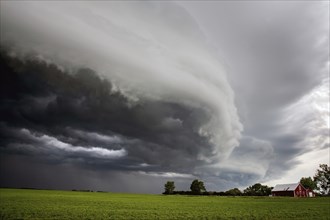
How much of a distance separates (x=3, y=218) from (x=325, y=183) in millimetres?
196185

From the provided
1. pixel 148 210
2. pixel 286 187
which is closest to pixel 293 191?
pixel 286 187

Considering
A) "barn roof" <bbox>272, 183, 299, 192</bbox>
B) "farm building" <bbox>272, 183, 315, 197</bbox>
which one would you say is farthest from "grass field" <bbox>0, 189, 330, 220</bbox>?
"barn roof" <bbox>272, 183, 299, 192</bbox>

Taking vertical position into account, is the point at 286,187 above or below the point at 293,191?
above

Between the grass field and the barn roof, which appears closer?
the grass field

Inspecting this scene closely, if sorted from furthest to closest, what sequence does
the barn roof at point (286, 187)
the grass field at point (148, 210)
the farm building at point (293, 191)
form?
the barn roof at point (286, 187) < the farm building at point (293, 191) < the grass field at point (148, 210)

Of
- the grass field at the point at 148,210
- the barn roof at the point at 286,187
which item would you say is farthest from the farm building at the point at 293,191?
the grass field at the point at 148,210

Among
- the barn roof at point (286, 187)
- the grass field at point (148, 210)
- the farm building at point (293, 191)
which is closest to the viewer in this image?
the grass field at point (148, 210)

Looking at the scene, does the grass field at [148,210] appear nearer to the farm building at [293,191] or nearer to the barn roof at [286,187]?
the farm building at [293,191]

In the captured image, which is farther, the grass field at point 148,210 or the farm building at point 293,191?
the farm building at point 293,191

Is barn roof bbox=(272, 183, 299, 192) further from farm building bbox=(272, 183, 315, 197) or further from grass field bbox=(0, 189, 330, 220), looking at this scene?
grass field bbox=(0, 189, 330, 220)

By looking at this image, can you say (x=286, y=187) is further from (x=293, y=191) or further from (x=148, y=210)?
(x=148, y=210)

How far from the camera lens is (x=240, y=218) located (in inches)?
1521

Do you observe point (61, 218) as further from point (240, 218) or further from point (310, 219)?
point (310, 219)

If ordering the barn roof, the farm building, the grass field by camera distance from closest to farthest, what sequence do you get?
the grass field < the farm building < the barn roof
